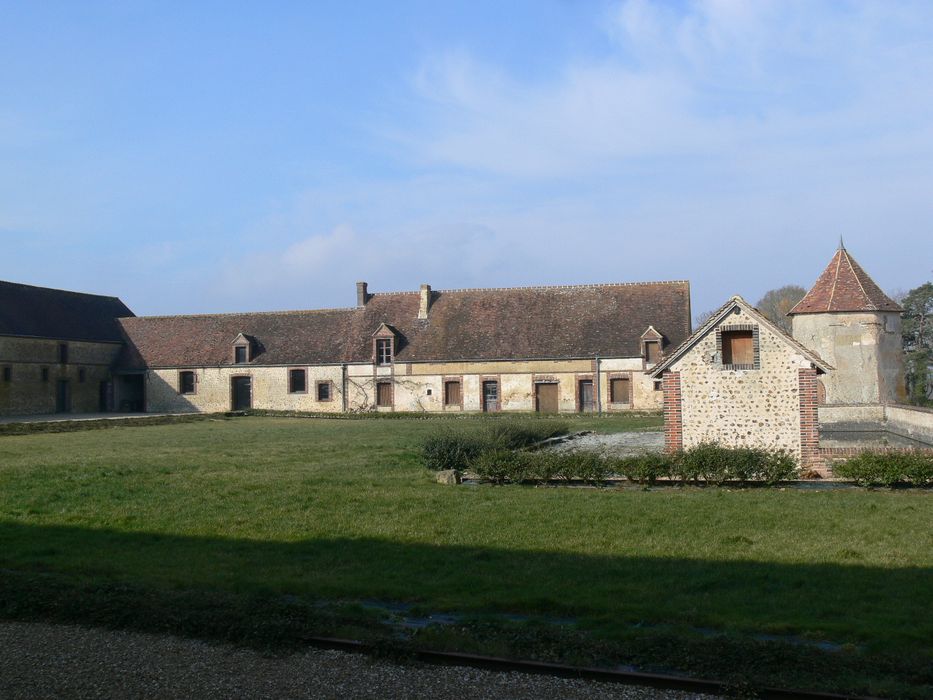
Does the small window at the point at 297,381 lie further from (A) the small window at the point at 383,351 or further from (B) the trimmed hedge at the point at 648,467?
(B) the trimmed hedge at the point at 648,467

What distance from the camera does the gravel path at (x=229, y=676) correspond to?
543 centimetres

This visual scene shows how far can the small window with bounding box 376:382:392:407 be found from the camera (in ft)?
140

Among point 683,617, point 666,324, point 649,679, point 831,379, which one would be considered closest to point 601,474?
point 683,617

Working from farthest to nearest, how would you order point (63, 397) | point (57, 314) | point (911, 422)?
point (57, 314)
point (63, 397)
point (911, 422)

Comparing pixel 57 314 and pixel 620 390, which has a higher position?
pixel 57 314

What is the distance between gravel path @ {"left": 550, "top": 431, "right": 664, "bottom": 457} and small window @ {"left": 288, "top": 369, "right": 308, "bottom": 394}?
2176cm

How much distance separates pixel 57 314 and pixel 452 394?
2122cm

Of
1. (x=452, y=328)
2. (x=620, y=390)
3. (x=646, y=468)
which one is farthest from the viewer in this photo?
(x=452, y=328)

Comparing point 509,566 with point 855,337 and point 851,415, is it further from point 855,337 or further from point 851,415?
point 855,337

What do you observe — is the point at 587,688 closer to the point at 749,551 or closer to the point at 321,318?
the point at 749,551

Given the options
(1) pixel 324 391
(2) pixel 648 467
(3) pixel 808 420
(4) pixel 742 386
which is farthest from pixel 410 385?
(2) pixel 648 467

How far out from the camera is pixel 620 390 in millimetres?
39375

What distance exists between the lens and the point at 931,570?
8.31 metres

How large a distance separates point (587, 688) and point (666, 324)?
3543cm
